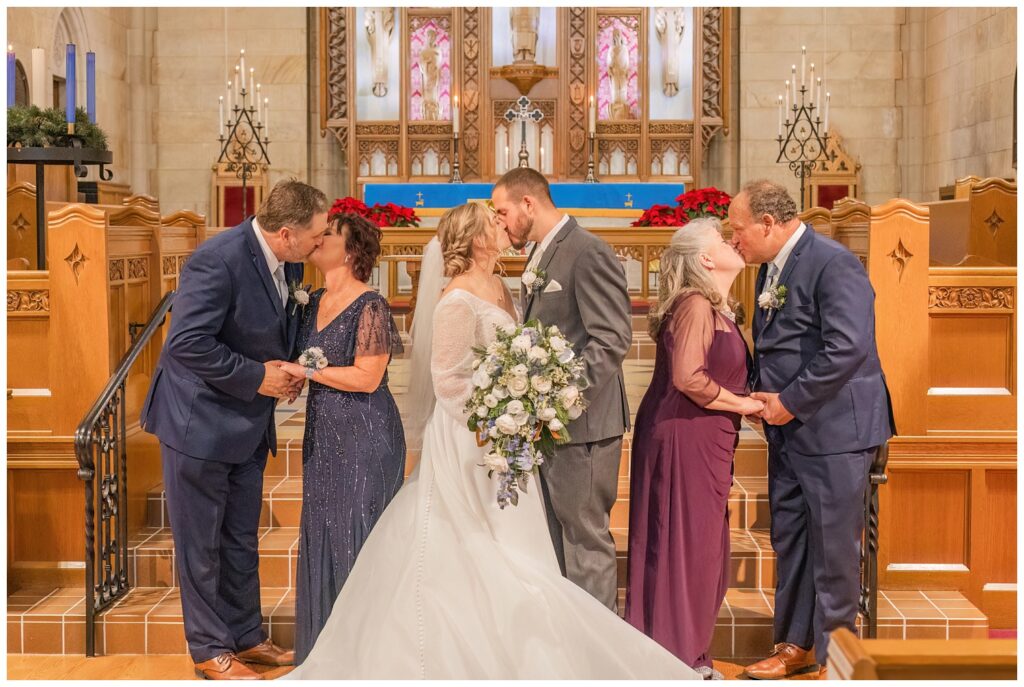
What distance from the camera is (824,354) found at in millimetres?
3994

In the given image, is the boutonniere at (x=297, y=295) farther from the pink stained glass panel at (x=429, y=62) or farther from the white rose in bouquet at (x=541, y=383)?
the pink stained glass panel at (x=429, y=62)

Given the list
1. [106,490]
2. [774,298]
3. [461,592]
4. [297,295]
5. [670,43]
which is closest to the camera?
[461,592]

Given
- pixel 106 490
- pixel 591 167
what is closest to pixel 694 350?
pixel 106 490

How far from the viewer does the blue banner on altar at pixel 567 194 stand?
12.1 meters

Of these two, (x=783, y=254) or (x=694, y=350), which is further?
(x=783, y=254)

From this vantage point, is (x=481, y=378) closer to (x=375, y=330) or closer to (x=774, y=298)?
(x=375, y=330)

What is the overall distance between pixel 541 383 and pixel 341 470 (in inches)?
33.4

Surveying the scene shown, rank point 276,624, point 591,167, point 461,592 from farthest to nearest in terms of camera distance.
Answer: point 591,167 < point 276,624 < point 461,592

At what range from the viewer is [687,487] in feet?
13.4

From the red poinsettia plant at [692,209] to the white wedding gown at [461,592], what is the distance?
14.3ft

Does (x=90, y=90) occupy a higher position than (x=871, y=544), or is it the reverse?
(x=90, y=90)

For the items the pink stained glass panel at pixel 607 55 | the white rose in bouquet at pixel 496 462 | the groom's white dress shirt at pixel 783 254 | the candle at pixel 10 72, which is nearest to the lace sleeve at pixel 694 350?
the groom's white dress shirt at pixel 783 254

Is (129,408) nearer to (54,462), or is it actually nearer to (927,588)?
(54,462)

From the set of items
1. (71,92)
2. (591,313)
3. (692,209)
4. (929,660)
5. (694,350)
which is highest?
(71,92)
